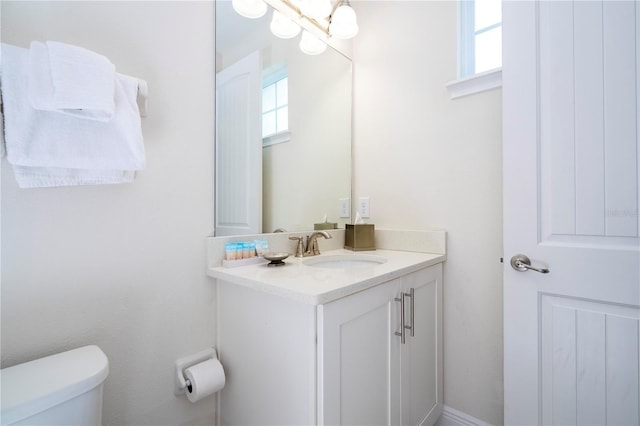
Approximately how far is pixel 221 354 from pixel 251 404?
0.22m

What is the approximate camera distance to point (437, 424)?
1.34 metres

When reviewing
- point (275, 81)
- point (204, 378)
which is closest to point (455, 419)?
point (204, 378)

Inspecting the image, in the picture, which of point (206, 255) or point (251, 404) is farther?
point (206, 255)

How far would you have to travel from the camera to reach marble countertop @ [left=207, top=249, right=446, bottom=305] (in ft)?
2.46

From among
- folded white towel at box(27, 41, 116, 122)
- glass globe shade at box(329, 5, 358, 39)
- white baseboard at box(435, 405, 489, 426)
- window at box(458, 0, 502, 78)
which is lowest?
white baseboard at box(435, 405, 489, 426)

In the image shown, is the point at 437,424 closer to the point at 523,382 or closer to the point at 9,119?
the point at 523,382

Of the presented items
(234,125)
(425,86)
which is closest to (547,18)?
(425,86)

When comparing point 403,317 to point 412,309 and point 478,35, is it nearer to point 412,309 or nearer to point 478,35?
point 412,309

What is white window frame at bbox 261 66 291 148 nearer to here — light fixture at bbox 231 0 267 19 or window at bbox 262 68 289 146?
window at bbox 262 68 289 146

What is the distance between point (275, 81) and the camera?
1.33 metres

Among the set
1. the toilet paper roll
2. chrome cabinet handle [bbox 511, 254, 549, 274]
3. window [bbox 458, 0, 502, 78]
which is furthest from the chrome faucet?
window [bbox 458, 0, 502, 78]

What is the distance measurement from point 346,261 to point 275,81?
91 centimetres

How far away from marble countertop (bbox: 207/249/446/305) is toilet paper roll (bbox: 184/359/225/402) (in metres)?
0.30

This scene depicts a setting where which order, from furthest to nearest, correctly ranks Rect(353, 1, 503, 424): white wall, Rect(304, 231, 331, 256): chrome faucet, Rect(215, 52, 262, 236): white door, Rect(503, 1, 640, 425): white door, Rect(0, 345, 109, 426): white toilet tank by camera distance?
1. Rect(304, 231, 331, 256): chrome faucet
2. Rect(353, 1, 503, 424): white wall
3. Rect(215, 52, 262, 236): white door
4. Rect(503, 1, 640, 425): white door
5. Rect(0, 345, 109, 426): white toilet tank
